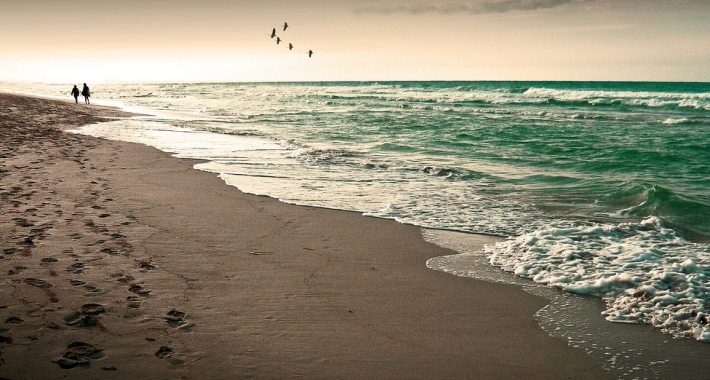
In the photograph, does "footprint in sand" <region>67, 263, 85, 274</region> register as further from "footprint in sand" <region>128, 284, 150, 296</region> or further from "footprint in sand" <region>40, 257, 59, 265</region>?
"footprint in sand" <region>128, 284, 150, 296</region>

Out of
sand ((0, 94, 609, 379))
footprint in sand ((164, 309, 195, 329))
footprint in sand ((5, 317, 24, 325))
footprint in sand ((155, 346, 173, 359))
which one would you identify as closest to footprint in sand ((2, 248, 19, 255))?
sand ((0, 94, 609, 379))

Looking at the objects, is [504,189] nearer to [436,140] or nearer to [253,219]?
[253,219]

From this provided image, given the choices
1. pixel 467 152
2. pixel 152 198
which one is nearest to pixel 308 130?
pixel 467 152

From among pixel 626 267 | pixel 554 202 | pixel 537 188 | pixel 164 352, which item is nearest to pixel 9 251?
pixel 164 352

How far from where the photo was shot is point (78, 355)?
3.32 m

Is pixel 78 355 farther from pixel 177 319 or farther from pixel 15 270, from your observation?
pixel 15 270

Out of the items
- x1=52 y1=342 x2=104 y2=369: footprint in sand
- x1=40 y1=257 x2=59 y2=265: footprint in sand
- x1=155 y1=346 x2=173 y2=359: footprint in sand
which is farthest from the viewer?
x1=40 y1=257 x2=59 y2=265: footprint in sand

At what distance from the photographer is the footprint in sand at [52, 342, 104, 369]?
10.6 feet

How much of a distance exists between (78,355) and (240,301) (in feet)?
4.31

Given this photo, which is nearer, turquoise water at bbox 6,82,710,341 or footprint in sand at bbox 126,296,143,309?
footprint in sand at bbox 126,296,143,309

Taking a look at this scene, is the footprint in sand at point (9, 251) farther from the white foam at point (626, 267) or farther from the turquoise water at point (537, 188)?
the white foam at point (626, 267)

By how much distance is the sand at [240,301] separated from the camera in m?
3.42

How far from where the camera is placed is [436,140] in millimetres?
18156

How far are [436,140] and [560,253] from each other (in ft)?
40.9
